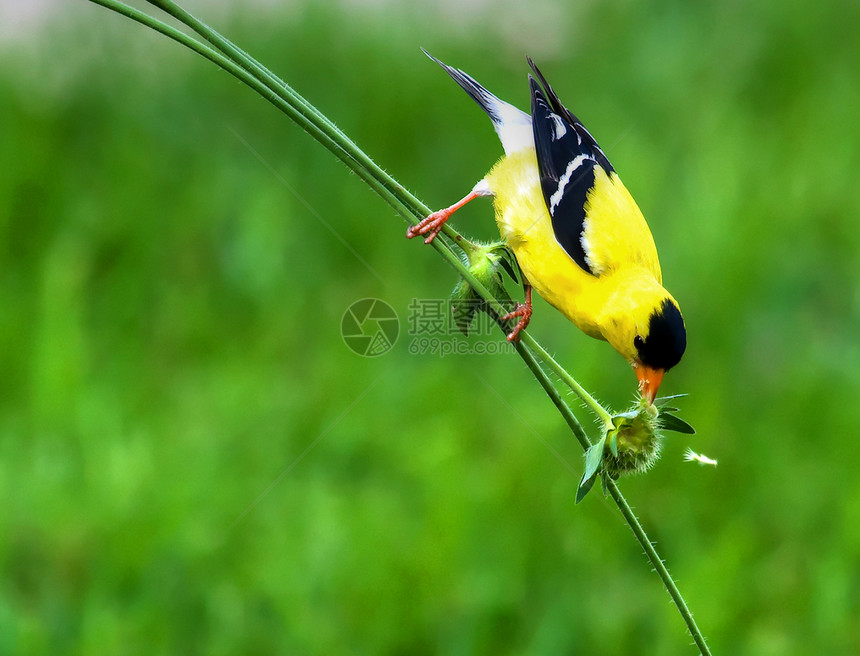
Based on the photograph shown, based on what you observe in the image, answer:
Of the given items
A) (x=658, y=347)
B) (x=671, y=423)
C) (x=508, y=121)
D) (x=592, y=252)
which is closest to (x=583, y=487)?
(x=671, y=423)

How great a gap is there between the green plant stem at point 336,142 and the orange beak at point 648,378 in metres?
0.37

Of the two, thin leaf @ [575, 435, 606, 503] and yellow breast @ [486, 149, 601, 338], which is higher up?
yellow breast @ [486, 149, 601, 338]

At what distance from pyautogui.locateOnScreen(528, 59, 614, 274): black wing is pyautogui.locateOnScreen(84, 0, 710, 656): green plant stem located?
27.4 inches

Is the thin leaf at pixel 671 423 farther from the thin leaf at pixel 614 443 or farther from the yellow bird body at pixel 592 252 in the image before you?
the yellow bird body at pixel 592 252

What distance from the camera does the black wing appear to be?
177cm

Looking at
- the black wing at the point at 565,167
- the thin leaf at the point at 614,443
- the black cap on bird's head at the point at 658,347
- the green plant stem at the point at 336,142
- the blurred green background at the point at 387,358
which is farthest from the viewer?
the blurred green background at the point at 387,358

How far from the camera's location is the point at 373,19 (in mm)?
5086

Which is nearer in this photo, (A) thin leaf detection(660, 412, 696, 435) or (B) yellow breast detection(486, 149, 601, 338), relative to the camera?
(A) thin leaf detection(660, 412, 696, 435)

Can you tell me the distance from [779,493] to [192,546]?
6.70ft

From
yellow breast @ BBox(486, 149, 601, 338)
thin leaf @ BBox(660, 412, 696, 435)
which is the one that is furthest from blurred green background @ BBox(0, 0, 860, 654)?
thin leaf @ BBox(660, 412, 696, 435)

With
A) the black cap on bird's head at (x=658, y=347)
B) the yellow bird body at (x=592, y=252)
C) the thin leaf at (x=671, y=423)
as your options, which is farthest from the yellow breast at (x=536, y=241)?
the thin leaf at (x=671, y=423)

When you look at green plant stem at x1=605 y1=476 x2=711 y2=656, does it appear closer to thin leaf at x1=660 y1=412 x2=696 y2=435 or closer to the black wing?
thin leaf at x1=660 y1=412 x2=696 y2=435

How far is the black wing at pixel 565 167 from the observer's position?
177 centimetres

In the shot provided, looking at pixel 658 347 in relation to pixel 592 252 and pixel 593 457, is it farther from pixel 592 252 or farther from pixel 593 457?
pixel 593 457
